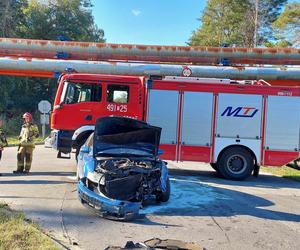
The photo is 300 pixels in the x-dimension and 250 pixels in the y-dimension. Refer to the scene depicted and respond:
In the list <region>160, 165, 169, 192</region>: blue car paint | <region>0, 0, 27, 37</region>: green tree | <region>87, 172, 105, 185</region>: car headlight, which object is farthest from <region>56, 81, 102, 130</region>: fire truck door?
<region>0, 0, 27, 37</region>: green tree

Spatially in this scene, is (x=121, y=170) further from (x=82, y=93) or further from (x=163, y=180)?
(x=82, y=93)

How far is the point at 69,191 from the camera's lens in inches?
411

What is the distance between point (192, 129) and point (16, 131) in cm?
2512

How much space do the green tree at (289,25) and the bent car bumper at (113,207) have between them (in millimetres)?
35231

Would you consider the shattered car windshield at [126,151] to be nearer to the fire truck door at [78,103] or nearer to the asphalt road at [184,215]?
the asphalt road at [184,215]

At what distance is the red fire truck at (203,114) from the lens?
1422 centimetres

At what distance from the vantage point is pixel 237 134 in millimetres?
14242

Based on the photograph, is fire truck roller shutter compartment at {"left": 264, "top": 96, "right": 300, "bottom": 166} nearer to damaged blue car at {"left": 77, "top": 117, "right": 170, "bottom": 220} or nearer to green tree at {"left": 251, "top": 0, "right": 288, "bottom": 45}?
damaged blue car at {"left": 77, "top": 117, "right": 170, "bottom": 220}

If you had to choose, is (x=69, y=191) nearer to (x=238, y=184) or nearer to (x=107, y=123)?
(x=107, y=123)

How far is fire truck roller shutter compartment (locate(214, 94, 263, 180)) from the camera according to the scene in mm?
14234

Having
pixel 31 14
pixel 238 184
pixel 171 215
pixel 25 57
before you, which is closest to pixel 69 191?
pixel 171 215

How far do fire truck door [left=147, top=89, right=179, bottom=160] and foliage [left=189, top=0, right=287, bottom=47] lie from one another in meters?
31.7

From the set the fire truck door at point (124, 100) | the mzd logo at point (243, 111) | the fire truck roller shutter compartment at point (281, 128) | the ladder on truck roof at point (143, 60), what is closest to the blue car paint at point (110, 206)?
the fire truck door at point (124, 100)

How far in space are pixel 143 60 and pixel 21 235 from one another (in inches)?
438
